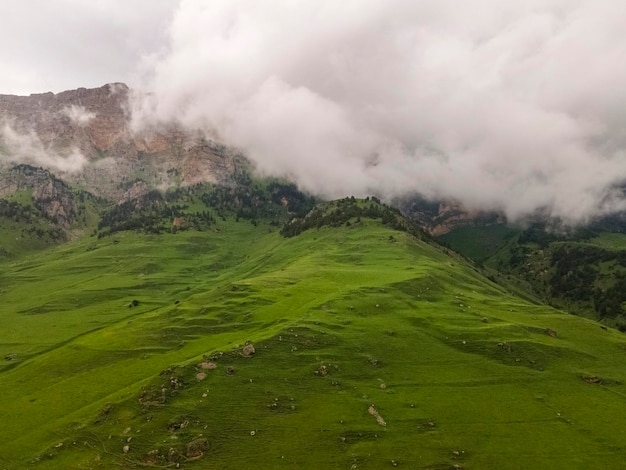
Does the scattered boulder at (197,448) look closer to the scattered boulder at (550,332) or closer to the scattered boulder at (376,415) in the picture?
the scattered boulder at (376,415)

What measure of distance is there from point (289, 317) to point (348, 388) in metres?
47.0

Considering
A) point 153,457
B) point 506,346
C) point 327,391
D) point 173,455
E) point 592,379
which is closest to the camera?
point 153,457

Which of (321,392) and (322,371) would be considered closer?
(321,392)

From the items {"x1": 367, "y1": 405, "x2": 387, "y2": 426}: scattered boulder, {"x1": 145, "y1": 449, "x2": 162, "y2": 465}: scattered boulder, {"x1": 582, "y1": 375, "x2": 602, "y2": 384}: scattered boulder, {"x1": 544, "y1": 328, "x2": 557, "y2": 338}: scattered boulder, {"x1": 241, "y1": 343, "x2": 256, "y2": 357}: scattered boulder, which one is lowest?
{"x1": 145, "y1": 449, "x2": 162, "y2": 465}: scattered boulder

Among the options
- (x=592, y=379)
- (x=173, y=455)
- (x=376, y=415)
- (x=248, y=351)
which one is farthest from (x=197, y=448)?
(x=592, y=379)

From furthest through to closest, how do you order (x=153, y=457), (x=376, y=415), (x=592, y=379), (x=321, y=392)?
(x=592, y=379) → (x=321, y=392) → (x=376, y=415) → (x=153, y=457)

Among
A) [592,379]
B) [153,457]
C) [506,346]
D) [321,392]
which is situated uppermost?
[506,346]

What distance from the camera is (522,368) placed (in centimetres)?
12131

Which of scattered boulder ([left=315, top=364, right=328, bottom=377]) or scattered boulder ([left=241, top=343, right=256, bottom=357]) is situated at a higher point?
scattered boulder ([left=241, top=343, right=256, bottom=357])

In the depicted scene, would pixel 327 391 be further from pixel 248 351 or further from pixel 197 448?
pixel 197 448

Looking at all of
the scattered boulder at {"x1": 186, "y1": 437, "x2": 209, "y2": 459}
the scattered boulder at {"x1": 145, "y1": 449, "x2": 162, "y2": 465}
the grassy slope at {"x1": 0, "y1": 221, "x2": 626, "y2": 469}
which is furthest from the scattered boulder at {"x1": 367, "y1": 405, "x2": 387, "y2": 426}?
the scattered boulder at {"x1": 145, "y1": 449, "x2": 162, "y2": 465}

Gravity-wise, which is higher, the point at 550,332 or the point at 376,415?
the point at 550,332

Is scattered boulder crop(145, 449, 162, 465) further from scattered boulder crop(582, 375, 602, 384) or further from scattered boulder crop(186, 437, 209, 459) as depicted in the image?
scattered boulder crop(582, 375, 602, 384)

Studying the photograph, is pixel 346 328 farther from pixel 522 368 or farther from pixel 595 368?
pixel 595 368
